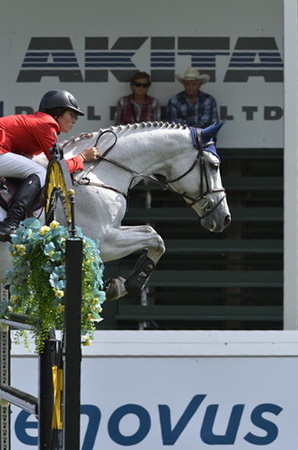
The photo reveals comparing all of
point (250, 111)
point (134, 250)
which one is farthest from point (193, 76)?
point (134, 250)

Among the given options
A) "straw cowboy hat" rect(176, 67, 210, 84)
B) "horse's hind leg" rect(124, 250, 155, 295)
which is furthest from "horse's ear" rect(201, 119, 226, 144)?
"straw cowboy hat" rect(176, 67, 210, 84)

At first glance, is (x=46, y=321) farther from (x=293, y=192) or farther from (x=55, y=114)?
(x=293, y=192)

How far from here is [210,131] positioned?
24.8 feet

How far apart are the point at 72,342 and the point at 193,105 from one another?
652cm

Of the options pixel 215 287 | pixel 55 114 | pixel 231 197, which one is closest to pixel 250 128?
pixel 231 197

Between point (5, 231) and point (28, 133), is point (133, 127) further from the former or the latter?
point (5, 231)

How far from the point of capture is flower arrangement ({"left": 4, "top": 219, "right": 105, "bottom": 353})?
4570 mm

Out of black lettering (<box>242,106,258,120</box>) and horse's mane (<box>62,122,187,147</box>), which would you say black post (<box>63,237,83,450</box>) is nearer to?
horse's mane (<box>62,122,187,147</box>)

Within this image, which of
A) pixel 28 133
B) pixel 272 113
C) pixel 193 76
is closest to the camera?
pixel 28 133

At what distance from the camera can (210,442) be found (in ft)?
24.2

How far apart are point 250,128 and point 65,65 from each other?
1.72m

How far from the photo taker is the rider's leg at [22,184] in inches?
250

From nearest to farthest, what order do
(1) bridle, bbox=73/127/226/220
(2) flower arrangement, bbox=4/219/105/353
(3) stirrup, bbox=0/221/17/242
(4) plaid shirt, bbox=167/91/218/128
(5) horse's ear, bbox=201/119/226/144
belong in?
(2) flower arrangement, bbox=4/219/105/353 → (3) stirrup, bbox=0/221/17/242 → (1) bridle, bbox=73/127/226/220 → (5) horse's ear, bbox=201/119/226/144 → (4) plaid shirt, bbox=167/91/218/128

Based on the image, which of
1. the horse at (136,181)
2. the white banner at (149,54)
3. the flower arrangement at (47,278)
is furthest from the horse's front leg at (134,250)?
the white banner at (149,54)
